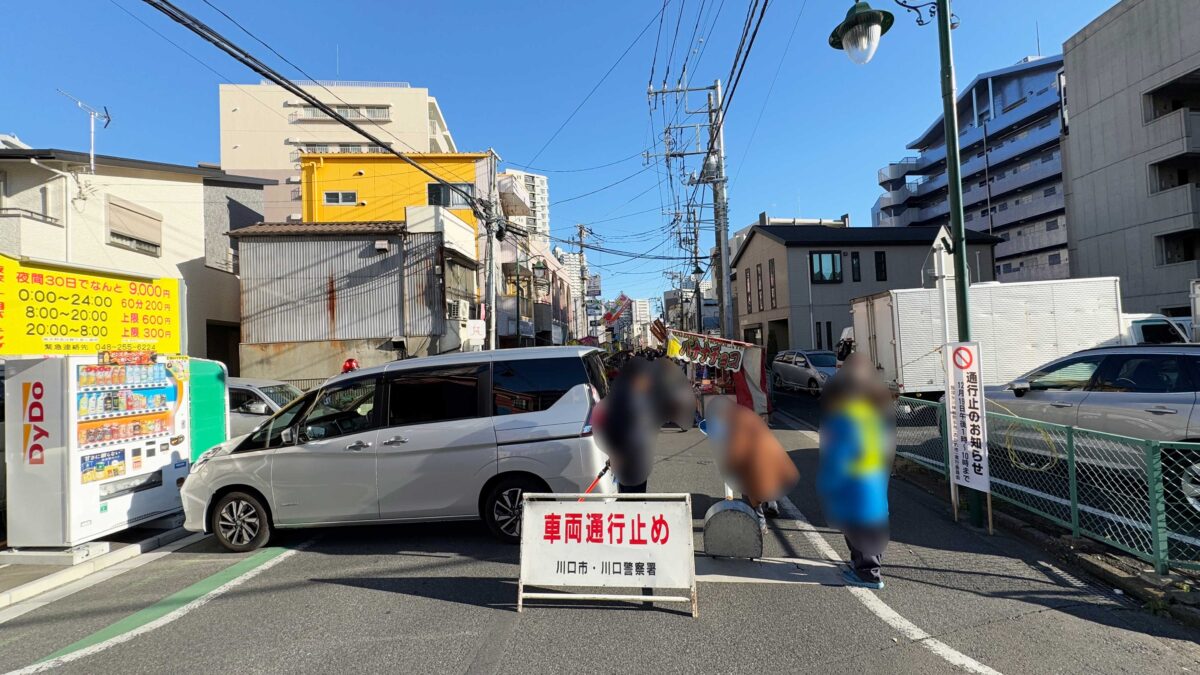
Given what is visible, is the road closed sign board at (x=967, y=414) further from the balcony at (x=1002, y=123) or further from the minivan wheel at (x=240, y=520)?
the balcony at (x=1002, y=123)

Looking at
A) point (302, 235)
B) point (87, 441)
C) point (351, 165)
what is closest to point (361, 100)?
point (351, 165)

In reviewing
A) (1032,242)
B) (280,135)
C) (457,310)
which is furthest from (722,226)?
(1032,242)

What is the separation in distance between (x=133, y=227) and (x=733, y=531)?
18804mm

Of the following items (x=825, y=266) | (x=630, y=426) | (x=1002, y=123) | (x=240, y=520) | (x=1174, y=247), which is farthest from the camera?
(x=1002, y=123)

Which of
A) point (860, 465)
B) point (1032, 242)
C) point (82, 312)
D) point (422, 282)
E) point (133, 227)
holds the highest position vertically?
point (1032, 242)

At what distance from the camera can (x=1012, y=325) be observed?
12.3 metres

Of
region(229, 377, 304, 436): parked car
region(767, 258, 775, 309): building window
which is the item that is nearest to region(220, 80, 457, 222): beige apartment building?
region(767, 258, 775, 309): building window

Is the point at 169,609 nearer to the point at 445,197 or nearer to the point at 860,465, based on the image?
the point at 860,465

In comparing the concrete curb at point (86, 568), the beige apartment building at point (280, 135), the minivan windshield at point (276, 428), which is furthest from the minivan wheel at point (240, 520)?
the beige apartment building at point (280, 135)

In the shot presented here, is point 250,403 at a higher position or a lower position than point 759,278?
lower

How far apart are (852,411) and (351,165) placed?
93.1ft

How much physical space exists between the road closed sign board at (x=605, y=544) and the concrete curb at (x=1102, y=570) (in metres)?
3.05

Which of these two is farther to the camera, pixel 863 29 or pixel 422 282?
pixel 422 282

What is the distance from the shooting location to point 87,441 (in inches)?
222
